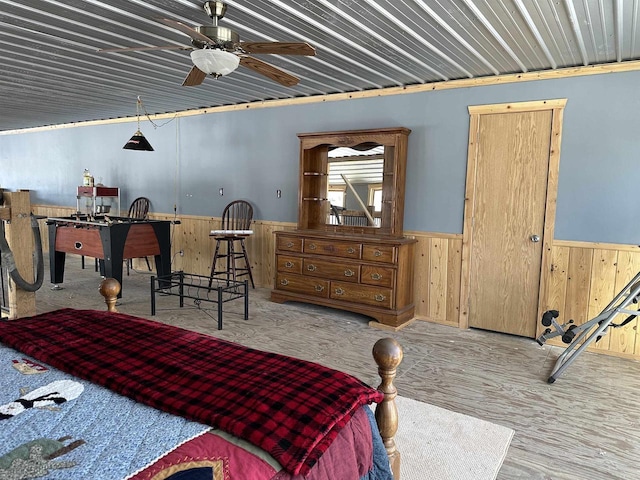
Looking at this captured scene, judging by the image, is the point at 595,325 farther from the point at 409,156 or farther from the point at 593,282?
the point at 409,156

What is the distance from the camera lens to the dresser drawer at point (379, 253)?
167 inches

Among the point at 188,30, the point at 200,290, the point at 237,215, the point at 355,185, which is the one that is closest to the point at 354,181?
the point at 355,185

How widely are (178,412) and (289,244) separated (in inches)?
147

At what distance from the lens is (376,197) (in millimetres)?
4793

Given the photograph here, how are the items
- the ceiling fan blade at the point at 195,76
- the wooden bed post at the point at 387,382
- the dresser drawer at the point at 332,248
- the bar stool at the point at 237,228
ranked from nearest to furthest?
the wooden bed post at the point at 387,382 → the ceiling fan blade at the point at 195,76 → the dresser drawer at the point at 332,248 → the bar stool at the point at 237,228

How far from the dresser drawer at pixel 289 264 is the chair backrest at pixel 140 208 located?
9.93 feet

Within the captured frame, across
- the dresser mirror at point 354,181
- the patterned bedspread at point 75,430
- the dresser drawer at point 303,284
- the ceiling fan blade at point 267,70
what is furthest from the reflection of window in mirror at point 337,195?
the patterned bedspread at point 75,430

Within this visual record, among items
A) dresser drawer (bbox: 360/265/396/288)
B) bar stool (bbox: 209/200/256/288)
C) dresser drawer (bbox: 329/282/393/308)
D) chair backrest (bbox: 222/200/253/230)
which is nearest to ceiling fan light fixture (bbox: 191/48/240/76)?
dresser drawer (bbox: 360/265/396/288)

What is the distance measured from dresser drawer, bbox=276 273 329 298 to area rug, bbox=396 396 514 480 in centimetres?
208

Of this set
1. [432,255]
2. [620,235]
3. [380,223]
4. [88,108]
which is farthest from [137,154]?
[620,235]

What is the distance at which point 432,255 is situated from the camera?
4.55m

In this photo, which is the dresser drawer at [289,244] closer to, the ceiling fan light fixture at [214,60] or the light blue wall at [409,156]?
the light blue wall at [409,156]

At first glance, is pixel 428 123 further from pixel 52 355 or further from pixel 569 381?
pixel 52 355

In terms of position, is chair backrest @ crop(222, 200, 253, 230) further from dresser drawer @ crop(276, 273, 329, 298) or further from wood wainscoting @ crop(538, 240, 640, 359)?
wood wainscoting @ crop(538, 240, 640, 359)
